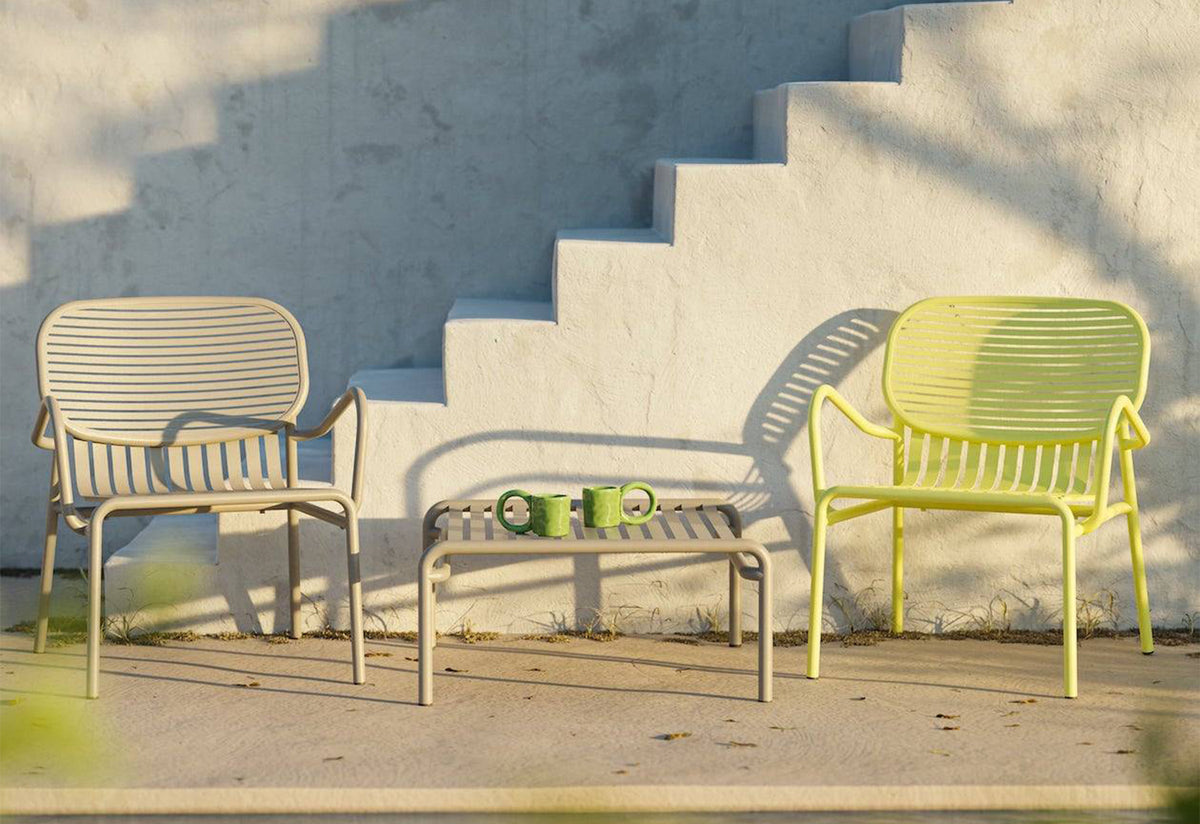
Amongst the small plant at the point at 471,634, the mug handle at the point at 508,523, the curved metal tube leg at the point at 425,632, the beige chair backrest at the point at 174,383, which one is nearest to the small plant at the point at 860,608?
the small plant at the point at 471,634

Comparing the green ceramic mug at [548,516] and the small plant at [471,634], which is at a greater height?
the green ceramic mug at [548,516]

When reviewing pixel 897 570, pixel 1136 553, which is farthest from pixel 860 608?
pixel 1136 553

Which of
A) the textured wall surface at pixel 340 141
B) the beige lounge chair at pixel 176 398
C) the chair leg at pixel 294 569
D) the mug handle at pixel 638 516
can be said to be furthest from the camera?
the textured wall surface at pixel 340 141

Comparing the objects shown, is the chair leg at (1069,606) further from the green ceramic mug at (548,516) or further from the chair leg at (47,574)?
the chair leg at (47,574)

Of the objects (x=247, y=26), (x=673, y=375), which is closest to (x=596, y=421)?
(x=673, y=375)

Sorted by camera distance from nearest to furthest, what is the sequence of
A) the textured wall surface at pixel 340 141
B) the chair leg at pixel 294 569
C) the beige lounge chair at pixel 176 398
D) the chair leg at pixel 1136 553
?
the beige lounge chair at pixel 176 398 → the chair leg at pixel 1136 553 → the chair leg at pixel 294 569 → the textured wall surface at pixel 340 141

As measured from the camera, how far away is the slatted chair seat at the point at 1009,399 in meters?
3.63

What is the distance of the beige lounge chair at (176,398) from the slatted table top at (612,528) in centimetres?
28

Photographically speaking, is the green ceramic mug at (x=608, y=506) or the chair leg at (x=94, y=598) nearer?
the chair leg at (x=94, y=598)

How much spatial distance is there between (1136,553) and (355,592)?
1.94 metres

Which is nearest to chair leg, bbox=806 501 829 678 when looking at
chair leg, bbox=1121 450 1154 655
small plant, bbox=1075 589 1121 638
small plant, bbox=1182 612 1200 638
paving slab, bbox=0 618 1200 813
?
paving slab, bbox=0 618 1200 813

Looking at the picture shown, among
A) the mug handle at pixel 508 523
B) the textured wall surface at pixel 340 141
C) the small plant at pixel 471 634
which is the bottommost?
the small plant at pixel 471 634

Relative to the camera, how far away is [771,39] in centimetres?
451

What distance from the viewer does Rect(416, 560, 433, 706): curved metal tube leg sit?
313 cm
